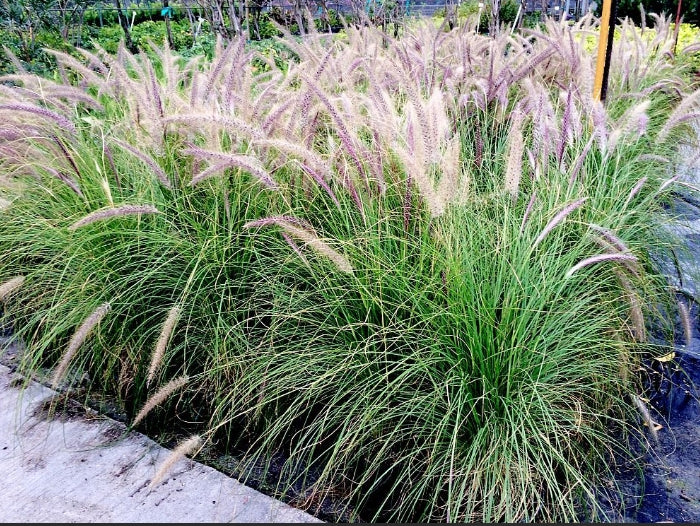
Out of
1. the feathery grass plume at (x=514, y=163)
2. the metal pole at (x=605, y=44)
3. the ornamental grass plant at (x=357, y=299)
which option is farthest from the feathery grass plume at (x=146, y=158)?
the metal pole at (x=605, y=44)

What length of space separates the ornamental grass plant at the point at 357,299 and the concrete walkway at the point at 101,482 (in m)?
0.13

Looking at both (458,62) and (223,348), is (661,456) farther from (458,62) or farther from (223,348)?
(458,62)

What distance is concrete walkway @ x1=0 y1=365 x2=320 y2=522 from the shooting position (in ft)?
5.82

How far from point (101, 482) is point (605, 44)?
3119 mm

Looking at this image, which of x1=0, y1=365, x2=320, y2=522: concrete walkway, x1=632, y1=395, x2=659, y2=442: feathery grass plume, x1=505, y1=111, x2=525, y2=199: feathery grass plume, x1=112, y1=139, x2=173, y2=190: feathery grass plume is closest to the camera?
x1=0, y1=365, x2=320, y2=522: concrete walkway

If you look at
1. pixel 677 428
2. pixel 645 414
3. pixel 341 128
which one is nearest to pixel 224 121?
pixel 341 128

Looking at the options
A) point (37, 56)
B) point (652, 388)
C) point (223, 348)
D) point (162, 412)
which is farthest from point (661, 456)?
point (37, 56)

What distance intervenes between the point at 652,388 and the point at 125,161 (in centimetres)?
239

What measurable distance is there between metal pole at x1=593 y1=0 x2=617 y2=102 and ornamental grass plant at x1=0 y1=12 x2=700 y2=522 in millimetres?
751

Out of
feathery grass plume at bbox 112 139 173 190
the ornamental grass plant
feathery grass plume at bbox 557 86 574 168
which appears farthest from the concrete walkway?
feathery grass plume at bbox 557 86 574 168

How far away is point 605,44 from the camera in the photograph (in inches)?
130

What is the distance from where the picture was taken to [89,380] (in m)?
2.39

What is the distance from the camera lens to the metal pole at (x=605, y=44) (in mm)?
3223

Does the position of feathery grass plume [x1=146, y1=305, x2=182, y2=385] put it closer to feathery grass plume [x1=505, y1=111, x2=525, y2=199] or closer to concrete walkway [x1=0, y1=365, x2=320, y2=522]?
concrete walkway [x1=0, y1=365, x2=320, y2=522]
